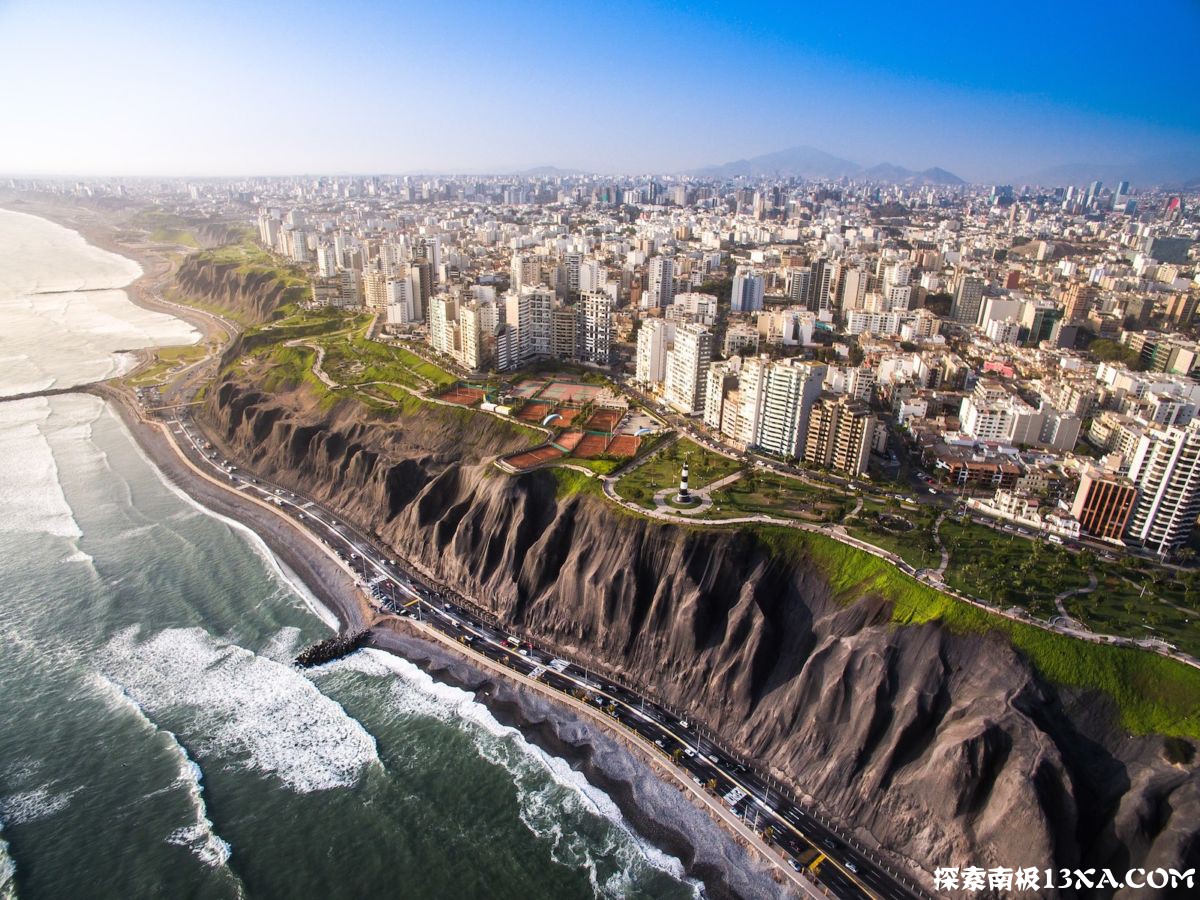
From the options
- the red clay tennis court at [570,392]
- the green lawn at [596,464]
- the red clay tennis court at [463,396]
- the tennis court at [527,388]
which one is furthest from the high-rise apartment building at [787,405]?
the red clay tennis court at [463,396]

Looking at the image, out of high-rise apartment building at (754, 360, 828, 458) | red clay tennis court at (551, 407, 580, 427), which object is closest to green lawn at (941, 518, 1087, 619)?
high-rise apartment building at (754, 360, 828, 458)

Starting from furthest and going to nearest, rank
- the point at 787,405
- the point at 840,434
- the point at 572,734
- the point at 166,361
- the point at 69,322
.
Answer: the point at 69,322 < the point at 166,361 < the point at 787,405 < the point at 840,434 < the point at 572,734

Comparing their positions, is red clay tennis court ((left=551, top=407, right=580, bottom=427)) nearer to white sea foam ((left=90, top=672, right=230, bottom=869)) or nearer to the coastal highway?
the coastal highway

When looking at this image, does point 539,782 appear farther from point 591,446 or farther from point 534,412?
point 534,412

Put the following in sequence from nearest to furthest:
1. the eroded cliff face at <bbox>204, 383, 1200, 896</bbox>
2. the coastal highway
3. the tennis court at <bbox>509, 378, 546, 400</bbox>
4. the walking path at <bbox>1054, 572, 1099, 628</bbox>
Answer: the eroded cliff face at <bbox>204, 383, 1200, 896</bbox> < the coastal highway < the walking path at <bbox>1054, 572, 1099, 628</bbox> < the tennis court at <bbox>509, 378, 546, 400</bbox>

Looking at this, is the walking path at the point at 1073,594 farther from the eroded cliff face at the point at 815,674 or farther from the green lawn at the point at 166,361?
the green lawn at the point at 166,361

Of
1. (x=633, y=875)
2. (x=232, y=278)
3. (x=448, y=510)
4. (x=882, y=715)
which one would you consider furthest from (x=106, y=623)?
(x=232, y=278)

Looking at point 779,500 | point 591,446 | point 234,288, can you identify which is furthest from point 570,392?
point 234,288

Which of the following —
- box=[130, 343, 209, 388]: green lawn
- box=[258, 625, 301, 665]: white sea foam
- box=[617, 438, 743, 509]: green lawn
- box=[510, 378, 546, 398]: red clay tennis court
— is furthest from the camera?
box=[130, 343, 209, 388]: green lawn
